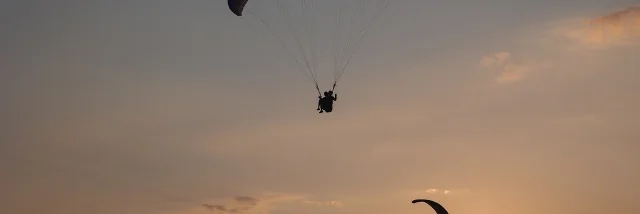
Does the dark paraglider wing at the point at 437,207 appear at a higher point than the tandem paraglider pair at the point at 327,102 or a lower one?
lower

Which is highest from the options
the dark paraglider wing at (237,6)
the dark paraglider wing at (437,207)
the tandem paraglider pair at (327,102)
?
the dark paraglider wing at (237,6)

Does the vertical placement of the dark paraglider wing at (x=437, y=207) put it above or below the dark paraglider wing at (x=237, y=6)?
below

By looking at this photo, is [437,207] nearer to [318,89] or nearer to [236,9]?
[318,89]

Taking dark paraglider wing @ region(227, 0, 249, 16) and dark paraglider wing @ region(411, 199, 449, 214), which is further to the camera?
dark paraglider wing @ region(227, 0, 249, 16)

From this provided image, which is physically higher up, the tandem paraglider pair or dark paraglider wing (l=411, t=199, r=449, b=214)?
the tandem paraglider pair

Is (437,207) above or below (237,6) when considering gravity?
below

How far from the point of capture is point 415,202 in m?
57.8

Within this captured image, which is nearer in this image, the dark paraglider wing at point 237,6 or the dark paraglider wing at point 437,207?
the dark paraglider wing at point 437,207

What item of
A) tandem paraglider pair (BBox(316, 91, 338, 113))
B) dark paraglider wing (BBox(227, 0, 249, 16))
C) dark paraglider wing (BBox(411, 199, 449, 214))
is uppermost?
dark paraglider wing (BBox(227, 0, 249, 16))

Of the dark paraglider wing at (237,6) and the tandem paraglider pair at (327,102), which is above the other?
the dark paraglider wing at (237,6)

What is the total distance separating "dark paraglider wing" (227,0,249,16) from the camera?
2646 inches

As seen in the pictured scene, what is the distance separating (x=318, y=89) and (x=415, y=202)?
33.2 ft

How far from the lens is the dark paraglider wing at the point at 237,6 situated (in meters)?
67.2

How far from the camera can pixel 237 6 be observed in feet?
222
